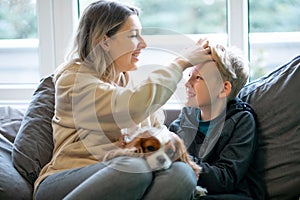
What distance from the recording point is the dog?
186 cm

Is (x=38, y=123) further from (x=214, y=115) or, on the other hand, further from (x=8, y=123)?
(x=214, y=115)

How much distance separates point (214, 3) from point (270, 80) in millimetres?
798

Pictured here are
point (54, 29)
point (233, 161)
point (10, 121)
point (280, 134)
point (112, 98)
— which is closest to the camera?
point (112, 98)

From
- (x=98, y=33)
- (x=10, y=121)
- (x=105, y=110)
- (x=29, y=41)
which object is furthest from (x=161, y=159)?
(x=29, y=41)

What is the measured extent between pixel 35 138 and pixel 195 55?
2.35 feet

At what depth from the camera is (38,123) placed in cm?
225

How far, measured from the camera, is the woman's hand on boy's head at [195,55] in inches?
76.6

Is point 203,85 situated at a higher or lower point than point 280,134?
higher

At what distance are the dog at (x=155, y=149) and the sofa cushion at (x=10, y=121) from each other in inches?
23.0

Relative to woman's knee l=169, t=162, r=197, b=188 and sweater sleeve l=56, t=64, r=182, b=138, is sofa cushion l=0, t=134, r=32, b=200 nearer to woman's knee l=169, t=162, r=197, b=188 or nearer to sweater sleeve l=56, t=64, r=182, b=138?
sweater sleeve l=56, t=64, r=182, b=138

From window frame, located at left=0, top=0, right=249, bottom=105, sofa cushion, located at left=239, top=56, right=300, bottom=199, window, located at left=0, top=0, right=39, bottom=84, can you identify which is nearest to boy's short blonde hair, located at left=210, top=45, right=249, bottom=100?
sofa cushion, located at left=239, top=56, right=300, bottom=199

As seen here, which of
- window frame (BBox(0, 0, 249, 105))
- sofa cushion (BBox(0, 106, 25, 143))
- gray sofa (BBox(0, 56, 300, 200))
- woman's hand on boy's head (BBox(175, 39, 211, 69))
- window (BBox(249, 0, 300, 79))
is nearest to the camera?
woman's hand on boy's head (BBox(175, 39, 211, 69))

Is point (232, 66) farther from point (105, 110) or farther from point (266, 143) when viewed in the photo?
point (105, 110)

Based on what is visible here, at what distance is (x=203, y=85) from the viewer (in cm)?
213
